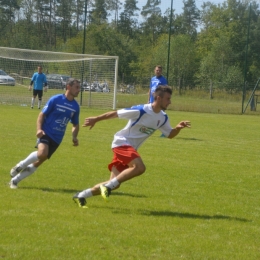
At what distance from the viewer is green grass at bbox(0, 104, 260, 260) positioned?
5.39 metres

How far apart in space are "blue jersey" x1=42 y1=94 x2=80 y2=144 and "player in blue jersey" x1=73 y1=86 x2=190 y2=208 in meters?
1.19

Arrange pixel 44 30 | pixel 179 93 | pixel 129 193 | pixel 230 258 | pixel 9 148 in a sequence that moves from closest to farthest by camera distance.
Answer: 1. pixel 230 258
2. pixel 129 193
3. pixel 9 148
4. pixel 179 93
5. pixel 44 30

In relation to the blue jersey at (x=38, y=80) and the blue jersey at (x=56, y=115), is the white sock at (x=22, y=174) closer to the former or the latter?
the blue jersey at (x=56, y=115)

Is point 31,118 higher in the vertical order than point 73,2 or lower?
lower

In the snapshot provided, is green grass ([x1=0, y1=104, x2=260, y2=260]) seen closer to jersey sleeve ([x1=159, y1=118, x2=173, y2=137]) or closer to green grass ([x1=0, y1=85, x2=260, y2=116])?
jersey sleeve ([x1=159, y1=118, x2=173, y2=137])

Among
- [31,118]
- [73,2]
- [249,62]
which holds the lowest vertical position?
[31,118]

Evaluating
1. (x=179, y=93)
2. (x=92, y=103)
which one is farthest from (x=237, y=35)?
(x=92, y=103)

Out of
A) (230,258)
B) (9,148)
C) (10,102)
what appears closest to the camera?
(230,258)

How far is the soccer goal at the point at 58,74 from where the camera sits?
27969 millimetres

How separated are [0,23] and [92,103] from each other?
447 inches

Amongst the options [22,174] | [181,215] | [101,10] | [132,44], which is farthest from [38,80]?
[101,10]

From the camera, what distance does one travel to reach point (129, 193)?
8.32m

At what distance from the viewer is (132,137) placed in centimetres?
719

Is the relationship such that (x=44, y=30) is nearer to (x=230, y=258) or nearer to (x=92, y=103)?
(x=92, y=103)
